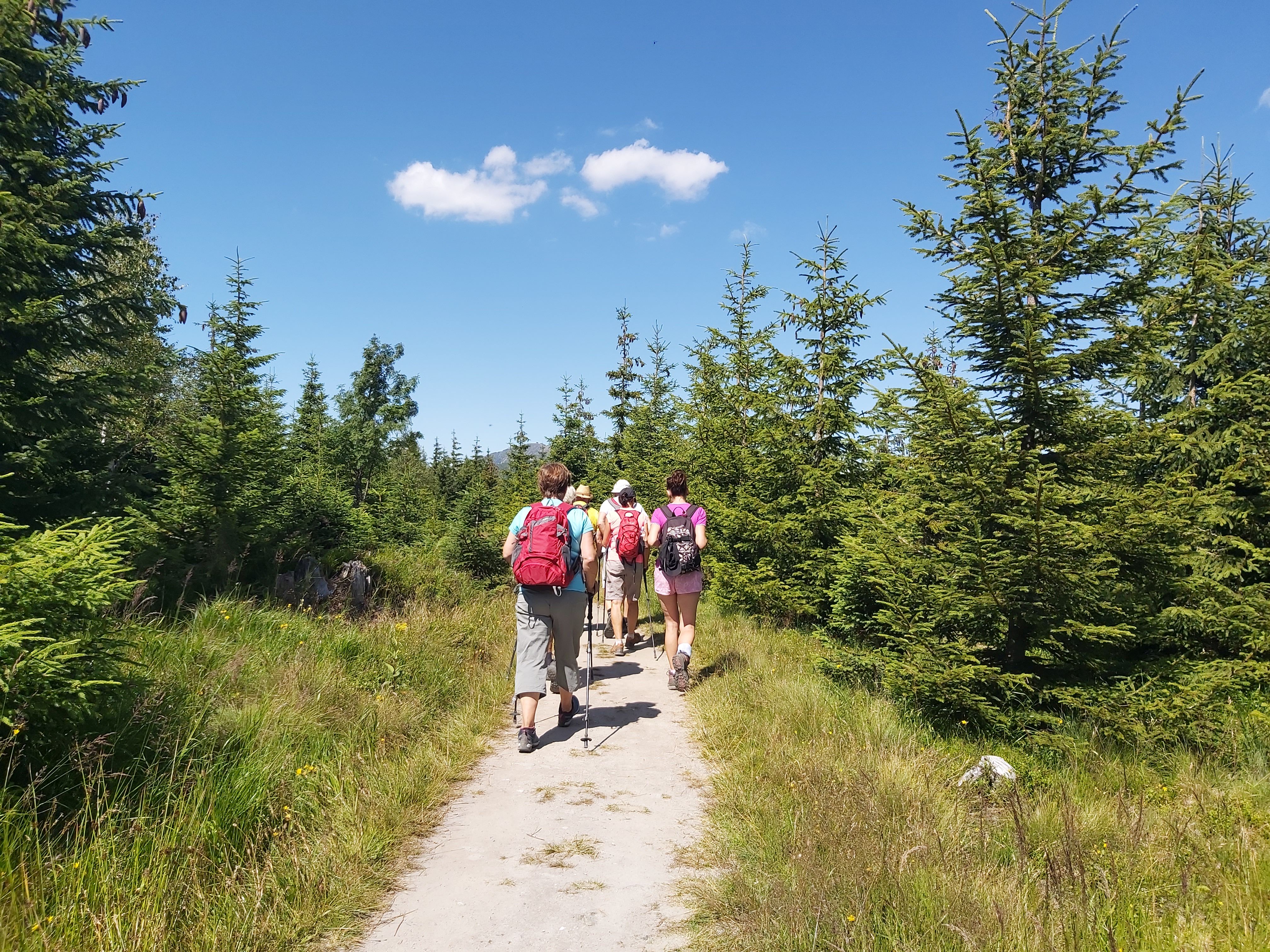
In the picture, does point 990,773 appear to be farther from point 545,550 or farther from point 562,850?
point 545,550

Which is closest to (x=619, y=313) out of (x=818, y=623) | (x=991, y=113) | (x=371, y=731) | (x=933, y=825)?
(x=818, y=623)

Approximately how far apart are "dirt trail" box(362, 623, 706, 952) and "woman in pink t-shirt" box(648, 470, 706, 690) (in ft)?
4.25

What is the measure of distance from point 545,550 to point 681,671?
9.66 ft

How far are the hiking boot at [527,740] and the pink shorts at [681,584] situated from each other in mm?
2444

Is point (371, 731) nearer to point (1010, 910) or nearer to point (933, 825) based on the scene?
point (933, 825)

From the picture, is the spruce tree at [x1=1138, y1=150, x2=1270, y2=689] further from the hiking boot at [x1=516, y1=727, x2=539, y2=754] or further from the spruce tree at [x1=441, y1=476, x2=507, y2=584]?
the spruce tree at [x1=441, y1=476, x2=507, y2=584]

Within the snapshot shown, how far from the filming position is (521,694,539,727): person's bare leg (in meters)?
5.80

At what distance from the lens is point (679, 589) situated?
773 centimetres

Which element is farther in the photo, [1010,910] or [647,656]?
[647,656]

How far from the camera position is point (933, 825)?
376cm

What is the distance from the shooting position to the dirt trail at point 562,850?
3211 mm

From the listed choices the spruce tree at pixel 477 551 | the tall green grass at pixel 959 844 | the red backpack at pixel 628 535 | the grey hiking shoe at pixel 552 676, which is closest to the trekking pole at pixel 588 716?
the grey hiking shoe at pixel 552 676

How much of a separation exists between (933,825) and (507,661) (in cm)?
580

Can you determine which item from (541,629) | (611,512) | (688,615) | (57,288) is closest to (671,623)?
(688,615)
